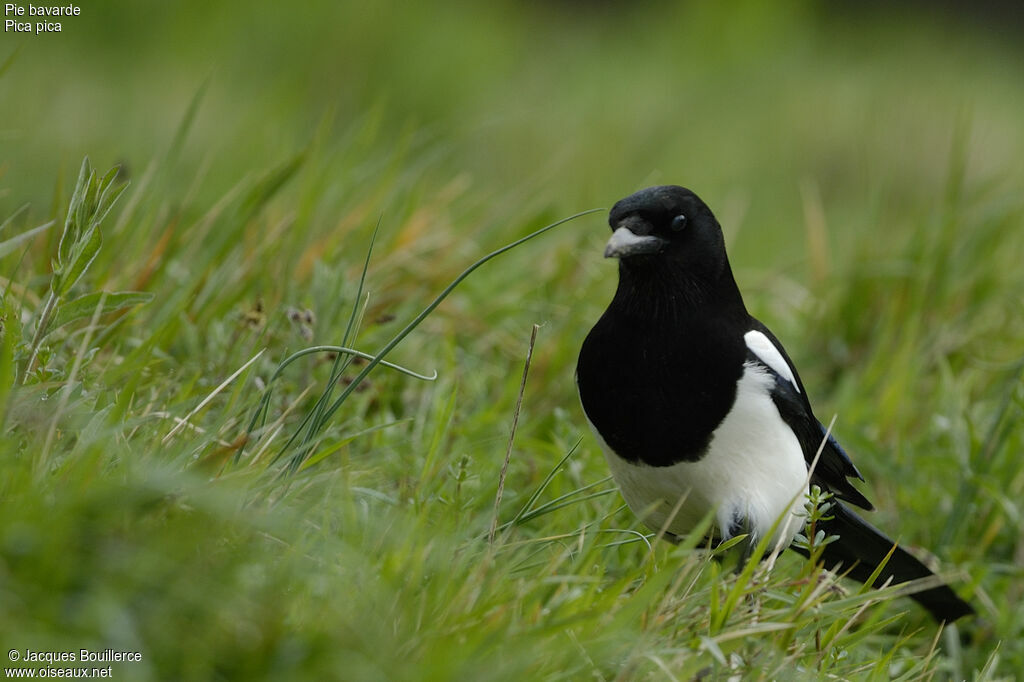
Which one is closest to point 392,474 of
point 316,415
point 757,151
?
point 316,415

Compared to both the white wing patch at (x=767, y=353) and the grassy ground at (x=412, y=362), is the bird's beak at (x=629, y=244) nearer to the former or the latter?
the white wing patch at (x=767, y=353)

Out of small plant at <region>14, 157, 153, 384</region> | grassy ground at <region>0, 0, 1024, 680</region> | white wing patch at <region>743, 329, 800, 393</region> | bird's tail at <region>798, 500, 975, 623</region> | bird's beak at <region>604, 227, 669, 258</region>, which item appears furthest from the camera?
bird's tail at <region>798, 500, 975, 623</region>

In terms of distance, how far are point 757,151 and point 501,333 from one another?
149 inches

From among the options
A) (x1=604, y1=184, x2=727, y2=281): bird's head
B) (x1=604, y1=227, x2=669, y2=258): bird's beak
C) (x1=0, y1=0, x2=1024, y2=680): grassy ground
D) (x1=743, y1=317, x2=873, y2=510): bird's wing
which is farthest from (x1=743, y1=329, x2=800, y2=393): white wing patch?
(x1=0, y1=0, x2=1024, y2=680): grassy ground

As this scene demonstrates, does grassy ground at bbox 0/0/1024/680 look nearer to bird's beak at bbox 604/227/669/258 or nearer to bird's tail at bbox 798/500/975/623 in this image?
bird's tail at bbox 798/500/975/623

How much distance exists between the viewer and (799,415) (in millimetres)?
2291

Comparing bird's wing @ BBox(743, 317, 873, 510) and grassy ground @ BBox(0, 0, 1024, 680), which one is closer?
grassy ground @ BBox(0, 0, 1024, 680)

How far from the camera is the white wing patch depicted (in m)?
2.20

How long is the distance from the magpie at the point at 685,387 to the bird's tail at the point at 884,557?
8.9 inches

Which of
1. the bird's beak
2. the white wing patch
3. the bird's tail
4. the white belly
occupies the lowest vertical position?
the bird's tail

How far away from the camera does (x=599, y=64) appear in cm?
Answer: 748

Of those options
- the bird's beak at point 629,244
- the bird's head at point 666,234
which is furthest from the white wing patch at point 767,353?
the bird's beak at point 629,244

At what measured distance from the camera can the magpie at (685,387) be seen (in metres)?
2.11

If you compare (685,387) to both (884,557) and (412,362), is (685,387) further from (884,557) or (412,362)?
(412,362)
